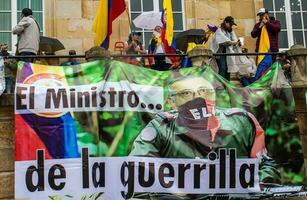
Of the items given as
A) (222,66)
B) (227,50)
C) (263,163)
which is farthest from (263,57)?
(263,163)

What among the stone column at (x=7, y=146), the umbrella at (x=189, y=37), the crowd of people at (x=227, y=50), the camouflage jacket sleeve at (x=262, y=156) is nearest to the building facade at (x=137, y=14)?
the umbrella at (x=189, y=37)

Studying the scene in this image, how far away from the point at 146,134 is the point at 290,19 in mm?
7973

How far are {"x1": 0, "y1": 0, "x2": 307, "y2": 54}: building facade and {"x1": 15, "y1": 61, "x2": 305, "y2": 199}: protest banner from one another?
450cm

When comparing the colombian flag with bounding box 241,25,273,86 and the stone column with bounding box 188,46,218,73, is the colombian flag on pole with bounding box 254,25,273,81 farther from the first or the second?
the stone column with bounding box 188,46,218,73

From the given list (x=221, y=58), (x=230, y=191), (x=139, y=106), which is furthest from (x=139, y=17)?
(x=230, y=191)

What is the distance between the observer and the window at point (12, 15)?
1614 centimetres

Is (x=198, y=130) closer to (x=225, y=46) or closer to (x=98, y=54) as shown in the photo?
(x=98, y=54)

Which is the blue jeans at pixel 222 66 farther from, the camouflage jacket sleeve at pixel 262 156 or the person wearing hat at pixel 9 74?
the person wearing hat at pixel 9 74

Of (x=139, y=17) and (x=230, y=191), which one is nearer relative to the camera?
(x=230, y=191)

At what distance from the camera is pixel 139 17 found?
15.5 meters

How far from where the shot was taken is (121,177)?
37.1 ft

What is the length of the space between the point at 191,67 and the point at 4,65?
382 centimetres

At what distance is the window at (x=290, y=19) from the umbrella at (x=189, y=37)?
304 centimetres

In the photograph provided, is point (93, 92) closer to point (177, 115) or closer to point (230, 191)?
point (177, 115)
